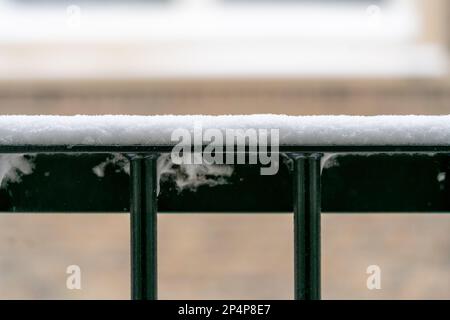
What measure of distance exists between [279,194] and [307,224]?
0.03m

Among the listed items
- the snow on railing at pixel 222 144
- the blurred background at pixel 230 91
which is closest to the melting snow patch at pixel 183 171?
the snow on railing at pixel 222 144

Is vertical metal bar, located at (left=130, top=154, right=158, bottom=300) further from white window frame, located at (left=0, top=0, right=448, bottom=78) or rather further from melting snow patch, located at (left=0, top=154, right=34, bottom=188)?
white window frame, located at (left=0, top=0, right=448, bottom=78)

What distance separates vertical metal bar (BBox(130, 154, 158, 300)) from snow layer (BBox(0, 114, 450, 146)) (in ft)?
0.09

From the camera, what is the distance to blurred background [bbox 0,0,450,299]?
2008mm

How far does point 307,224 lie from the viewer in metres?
0.49

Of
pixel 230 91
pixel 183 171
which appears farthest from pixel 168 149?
pixel 230 91

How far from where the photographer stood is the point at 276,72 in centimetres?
200

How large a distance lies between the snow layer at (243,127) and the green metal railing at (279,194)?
1 centimetres

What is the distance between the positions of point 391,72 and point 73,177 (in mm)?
1674

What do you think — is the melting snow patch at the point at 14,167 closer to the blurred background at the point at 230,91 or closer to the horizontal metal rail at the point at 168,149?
the horizontal metal rail at the point at 168,149

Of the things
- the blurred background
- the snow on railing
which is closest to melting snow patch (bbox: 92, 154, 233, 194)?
the snow on railing

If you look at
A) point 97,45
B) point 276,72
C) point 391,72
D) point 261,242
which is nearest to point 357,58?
point 391,72

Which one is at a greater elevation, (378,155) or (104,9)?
(104,9)
